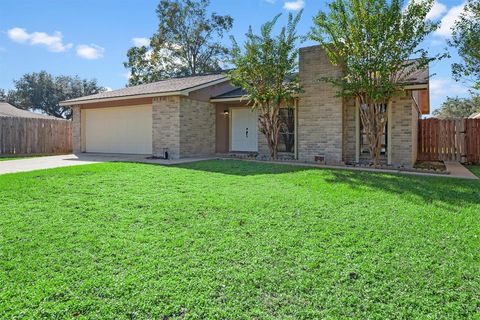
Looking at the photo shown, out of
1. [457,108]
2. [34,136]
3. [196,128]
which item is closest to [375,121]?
[196,128]

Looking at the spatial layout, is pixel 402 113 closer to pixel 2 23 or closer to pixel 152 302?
pixel 152 302

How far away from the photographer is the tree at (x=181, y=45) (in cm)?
3166

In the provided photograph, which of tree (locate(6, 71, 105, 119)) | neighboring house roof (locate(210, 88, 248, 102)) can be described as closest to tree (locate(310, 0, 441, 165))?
neighboring house roof (locate(210, 88, 248, 102))

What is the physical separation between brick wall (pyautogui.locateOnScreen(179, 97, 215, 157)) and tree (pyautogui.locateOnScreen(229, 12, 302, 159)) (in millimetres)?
2276

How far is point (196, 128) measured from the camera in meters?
14.6

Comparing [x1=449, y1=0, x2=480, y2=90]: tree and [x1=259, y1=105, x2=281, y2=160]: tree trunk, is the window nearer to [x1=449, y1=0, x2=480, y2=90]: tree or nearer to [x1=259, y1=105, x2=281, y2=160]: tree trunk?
[x1=259, y1=105, x2=281, y2=160]: tree trunk

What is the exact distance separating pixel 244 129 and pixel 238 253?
489 inches

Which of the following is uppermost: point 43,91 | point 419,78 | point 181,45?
point 181,45

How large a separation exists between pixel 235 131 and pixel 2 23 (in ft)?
54.5

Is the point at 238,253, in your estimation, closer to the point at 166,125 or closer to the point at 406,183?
the point at 406,183

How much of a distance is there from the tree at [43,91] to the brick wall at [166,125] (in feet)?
98.1

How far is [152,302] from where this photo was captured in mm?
2770

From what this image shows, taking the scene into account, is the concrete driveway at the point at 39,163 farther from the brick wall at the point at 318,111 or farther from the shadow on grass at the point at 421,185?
the shadow on grass at the point at 421,185

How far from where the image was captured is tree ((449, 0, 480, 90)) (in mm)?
12258
